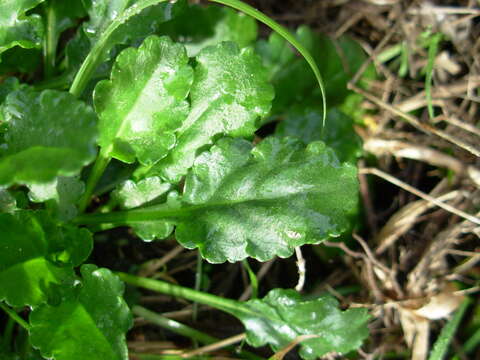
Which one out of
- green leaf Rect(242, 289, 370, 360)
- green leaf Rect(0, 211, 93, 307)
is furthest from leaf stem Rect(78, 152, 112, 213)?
green leaf Rect(242, 289, 370, 360)

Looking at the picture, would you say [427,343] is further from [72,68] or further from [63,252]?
[72,68]

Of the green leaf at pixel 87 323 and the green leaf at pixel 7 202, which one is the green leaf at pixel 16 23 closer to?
the green leaf at pixel 7 202

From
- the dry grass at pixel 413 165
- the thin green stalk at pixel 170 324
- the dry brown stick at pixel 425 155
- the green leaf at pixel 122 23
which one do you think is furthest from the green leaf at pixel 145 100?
the dry brown stick at pixel 425 155

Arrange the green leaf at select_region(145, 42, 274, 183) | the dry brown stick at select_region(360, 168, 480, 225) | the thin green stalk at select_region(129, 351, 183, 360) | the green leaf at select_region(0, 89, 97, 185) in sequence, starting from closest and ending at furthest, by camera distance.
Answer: the green leaf at select_region(0, 89, 97, 185), the green leaf at select_region(145, 42, 274, 183), the thin green stalk at select_region(129, 351, 183, 360), the dry brown stick at select_region(360, 168, 480, 225)

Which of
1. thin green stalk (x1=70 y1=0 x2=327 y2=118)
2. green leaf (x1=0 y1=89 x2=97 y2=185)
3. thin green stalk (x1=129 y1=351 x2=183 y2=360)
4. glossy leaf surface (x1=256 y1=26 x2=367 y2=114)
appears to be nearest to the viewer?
green leaf (x1=0 y1=89 x2=97 y2=185)

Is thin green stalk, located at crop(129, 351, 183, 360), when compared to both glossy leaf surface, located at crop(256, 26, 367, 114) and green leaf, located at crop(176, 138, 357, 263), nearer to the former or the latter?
green leaf, located at crop(176, 138, 357, 263)

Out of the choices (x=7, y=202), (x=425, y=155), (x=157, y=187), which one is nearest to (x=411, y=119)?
(x=425, y=155)
